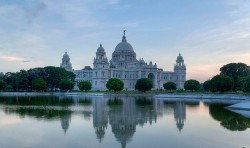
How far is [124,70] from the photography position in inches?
5032

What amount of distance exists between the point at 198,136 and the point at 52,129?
8.35 m

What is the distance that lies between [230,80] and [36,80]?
47757 mm

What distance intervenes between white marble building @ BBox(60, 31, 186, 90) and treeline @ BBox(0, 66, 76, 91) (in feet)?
53.5

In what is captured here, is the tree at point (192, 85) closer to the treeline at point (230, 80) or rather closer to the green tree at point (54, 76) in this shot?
the treeline at point (230, 80)

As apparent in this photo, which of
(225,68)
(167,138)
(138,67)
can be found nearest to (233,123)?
(167,138)

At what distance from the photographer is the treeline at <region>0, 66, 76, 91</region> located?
90.6 metres

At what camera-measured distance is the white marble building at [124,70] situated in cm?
11896

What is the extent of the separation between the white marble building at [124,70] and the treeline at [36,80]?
16321mm

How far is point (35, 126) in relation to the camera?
2150cm

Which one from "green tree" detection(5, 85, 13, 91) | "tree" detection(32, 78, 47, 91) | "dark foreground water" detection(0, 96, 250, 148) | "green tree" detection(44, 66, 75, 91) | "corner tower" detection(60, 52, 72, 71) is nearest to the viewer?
"dark foreground water" detection(0, 96, 250, 148)

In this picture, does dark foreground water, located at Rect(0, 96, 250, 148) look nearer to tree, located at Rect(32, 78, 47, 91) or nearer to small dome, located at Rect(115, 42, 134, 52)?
tree, located at Rect(32, 78, 47, 91)

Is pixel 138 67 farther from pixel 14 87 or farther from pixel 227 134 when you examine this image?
pixel 227 134

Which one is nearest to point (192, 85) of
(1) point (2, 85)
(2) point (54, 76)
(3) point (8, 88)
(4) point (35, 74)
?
(2) point (54, 76)

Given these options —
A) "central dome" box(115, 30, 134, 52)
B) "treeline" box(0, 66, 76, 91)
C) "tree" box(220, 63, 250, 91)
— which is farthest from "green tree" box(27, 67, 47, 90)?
"tree" box(220, 63, 250, 91)
